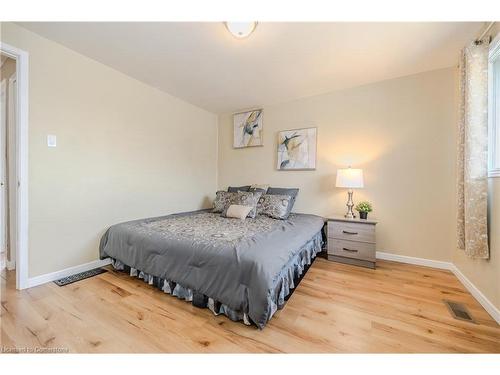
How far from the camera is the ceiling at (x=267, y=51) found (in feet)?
5.78

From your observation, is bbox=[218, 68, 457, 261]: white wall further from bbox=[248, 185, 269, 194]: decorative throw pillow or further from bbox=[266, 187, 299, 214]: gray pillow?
bbox=[248, 185, 269, 194]: decorative throw pillow

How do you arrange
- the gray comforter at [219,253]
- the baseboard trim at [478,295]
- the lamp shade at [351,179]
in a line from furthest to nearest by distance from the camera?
the lamp shade at [351,179], the baseboard trim at [478,295], the gray comforter at [219,253]

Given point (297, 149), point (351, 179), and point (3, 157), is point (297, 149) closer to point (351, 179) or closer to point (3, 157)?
point (351, 179)

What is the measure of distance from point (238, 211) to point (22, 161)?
2156 millimetres

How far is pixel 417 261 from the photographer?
2.52 metres

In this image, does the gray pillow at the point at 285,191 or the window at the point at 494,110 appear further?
the gray pillow at the point at 285,191

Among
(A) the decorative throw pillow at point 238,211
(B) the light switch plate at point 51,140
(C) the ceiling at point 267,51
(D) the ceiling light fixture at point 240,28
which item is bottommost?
(A) the decorative throw pillow at point 238,211

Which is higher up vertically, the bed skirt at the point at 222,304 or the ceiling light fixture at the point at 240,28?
the ceiling light fixture at the point at 240,28

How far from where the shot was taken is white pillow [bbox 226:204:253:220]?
268cm

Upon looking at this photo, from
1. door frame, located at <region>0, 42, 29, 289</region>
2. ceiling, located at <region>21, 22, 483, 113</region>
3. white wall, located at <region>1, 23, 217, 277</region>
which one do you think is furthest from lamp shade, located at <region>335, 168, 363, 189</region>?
door frame, located at <region>0, 42, 29, 289</region>

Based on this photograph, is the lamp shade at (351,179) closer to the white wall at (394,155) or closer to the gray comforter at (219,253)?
the white wall at (394,155)

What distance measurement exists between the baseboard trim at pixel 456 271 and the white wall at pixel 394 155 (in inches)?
2.5

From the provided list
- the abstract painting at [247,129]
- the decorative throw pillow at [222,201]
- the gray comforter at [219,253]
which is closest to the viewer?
the gray comforter at [219,253]

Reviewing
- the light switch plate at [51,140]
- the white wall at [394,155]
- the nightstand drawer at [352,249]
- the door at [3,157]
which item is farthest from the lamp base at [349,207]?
the door at [3,157]
